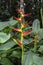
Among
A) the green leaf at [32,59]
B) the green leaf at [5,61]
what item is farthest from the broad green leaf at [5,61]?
the green leaf at [32,59]

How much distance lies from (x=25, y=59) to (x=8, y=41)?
0.20 m

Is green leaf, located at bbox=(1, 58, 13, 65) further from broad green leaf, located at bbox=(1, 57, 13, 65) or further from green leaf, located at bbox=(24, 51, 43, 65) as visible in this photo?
green leaf, located at bbox=(24, 51, 43, 65)

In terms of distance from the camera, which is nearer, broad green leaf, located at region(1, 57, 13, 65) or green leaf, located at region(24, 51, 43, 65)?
green leaf, located at region(24, 51, 43, 65)

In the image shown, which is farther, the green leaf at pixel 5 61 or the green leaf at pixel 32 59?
the green leaf at pixel 5 61

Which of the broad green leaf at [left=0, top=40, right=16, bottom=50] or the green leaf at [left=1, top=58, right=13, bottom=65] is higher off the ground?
the broad green leaf at [left=0, top=40, right=16, bottom=50]

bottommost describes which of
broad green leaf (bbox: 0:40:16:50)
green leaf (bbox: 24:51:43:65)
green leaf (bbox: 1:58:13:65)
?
green leaf (bbox: 1:58:13:65)

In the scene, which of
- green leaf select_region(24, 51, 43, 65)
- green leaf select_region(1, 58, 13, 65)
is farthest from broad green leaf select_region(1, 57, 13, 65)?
green leaf select_region(24, 51, 43, 65)

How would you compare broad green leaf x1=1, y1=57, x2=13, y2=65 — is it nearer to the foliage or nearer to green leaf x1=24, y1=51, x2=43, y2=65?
A: the foliage

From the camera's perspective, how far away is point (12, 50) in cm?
132

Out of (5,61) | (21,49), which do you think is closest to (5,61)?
(5,61)

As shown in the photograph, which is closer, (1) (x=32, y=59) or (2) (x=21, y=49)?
(1) (x=32, y=59)

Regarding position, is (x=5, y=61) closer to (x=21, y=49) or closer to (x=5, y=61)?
(x=5, y=61)

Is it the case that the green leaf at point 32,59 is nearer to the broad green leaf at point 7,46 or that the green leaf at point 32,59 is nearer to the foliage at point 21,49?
the foliage at point 21,49

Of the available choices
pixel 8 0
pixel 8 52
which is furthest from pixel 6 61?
pixel 8 0
